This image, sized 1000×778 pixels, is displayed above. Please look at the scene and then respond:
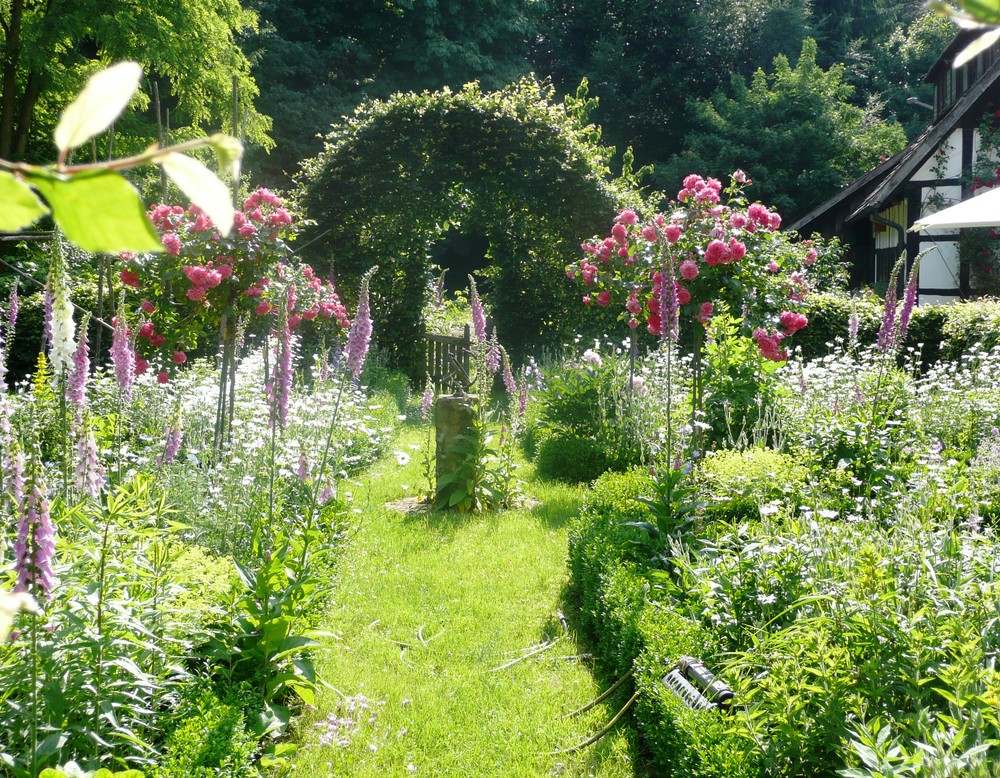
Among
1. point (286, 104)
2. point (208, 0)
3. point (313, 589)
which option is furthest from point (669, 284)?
point (286, 104)

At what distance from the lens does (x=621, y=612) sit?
13.0 ft

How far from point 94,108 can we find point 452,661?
13.9 feet

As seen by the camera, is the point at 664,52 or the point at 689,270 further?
the point at 664,52

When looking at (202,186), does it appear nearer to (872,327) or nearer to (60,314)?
(60,314)

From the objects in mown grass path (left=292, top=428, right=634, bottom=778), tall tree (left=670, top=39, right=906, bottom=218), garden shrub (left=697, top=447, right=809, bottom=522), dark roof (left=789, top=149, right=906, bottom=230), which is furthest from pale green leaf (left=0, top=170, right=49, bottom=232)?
tall tree (left=670, top=39, right=906, bottom=218)

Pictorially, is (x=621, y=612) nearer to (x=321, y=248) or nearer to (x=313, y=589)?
(x=313, y=589)

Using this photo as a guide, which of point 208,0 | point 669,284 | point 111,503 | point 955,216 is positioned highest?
point 208,0

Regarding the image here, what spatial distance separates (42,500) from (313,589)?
2.11 meters

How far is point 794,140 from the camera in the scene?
2223 cm

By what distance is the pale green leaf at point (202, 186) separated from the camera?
0.46 meters

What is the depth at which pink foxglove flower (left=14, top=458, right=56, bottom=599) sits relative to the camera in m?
1.88

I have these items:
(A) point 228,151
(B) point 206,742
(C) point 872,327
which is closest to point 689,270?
(B) point 206,742

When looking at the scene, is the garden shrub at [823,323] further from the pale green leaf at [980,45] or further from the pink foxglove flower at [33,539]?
the pale green leaf at [980,45]

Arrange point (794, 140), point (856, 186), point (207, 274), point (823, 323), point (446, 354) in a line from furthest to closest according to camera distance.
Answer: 1. point (794, 140)
2. point (856, 186)
3. point (446, 354)
4. point (823, 323)
5. point (207, 274)
